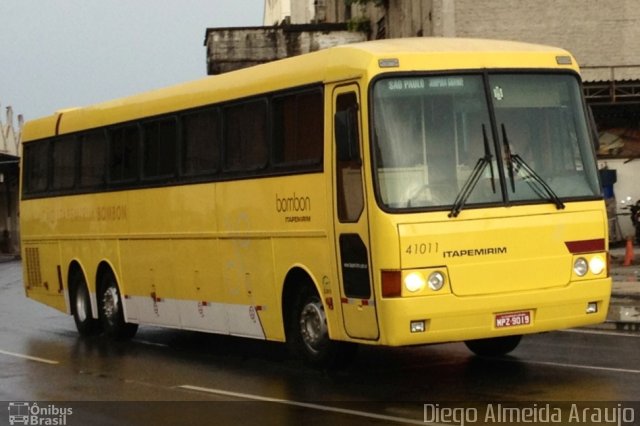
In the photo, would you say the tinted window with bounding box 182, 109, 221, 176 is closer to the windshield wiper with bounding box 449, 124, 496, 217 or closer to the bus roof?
the bus roof

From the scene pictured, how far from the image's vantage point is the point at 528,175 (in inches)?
543

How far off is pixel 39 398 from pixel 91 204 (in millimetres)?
7448

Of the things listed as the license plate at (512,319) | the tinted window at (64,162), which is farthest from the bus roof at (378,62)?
the tinted window at (64,162)

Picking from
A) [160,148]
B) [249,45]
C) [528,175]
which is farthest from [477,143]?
[249,45]

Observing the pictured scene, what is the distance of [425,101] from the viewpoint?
13680 millimetres

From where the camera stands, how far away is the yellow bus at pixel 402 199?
13281 millimetres

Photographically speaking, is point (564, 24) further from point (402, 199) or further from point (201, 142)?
point (402, 199)

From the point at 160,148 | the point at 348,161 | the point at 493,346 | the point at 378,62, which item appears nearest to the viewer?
the point at 378,62

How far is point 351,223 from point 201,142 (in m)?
4.14

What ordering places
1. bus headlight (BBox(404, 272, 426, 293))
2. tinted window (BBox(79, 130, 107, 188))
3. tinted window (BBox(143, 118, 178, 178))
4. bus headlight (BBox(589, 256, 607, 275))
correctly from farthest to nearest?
tinted window (BBox(79, 130, 107, 188))
tinted window (BBox(143, 118, 178, 178))
bus headlight (BBox(589, 256, 607, 275))
bus headlight (BBox(404, 272, 426, 293))

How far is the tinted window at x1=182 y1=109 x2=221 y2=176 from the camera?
17125 millimetres

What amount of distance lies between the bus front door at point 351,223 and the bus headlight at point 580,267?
1968 millimetres
